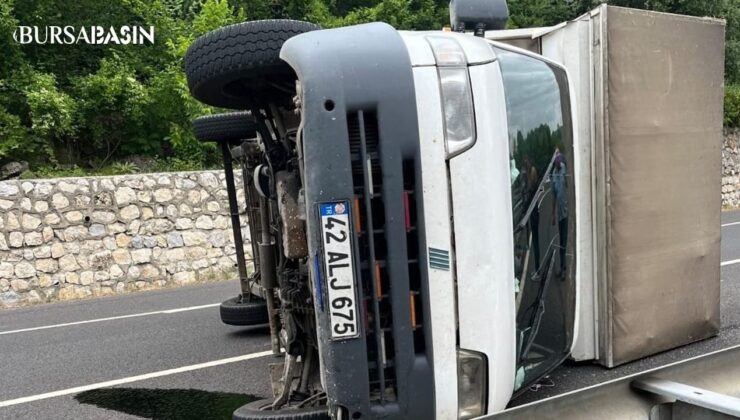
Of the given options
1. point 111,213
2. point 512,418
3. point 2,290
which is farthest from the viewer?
point 111,213

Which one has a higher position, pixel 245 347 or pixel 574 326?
pixel 574 326

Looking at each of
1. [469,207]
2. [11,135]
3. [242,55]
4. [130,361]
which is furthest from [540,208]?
[11,135]

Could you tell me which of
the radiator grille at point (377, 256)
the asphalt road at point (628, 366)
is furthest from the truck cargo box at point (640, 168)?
the radiator grille at point (377, 256)

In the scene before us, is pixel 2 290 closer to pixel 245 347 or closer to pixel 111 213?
pixel 111 213

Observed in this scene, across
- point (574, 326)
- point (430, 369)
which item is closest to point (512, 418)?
point (430, 369)

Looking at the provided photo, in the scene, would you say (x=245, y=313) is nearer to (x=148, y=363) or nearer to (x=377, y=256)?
(x=148, y=363)

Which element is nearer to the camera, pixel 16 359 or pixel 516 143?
pixel 516 143

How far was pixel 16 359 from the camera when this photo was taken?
18.0 feet

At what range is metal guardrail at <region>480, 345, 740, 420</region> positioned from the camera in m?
1.92

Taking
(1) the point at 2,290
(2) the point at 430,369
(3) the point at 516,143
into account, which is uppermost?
(3) the point at 516,143

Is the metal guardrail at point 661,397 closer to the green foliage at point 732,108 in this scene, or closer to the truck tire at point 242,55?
the truck tire at point 242,55

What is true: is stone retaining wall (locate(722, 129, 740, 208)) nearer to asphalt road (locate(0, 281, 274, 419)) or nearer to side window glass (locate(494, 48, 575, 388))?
asphalt road (locate(0, 281, 274, 419))

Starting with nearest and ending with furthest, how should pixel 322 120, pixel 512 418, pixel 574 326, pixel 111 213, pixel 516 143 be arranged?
pixel 512 418, pixel 322 120, pixel 516 143, pixel 574 326, pixel 111 213

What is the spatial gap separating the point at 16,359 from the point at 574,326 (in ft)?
16.1
